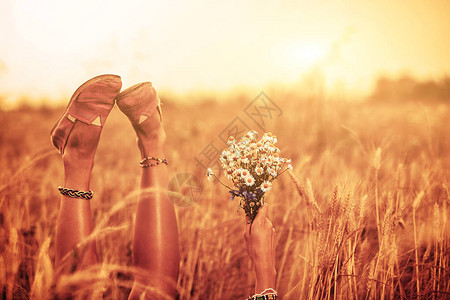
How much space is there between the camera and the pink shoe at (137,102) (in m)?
1.46

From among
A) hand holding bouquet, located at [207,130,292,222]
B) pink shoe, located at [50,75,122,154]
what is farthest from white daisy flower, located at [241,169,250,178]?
pink shoe, located at [50,75,122,154]

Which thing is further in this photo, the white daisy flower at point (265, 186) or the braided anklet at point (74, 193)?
the braided anklet at point (74, 193)

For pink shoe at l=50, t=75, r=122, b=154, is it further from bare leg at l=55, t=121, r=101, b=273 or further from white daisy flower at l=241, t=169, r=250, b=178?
white daisy flower at l=241, t=169, r=250, b=178

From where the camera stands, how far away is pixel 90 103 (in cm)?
143

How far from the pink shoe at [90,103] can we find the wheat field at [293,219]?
0.57 ft

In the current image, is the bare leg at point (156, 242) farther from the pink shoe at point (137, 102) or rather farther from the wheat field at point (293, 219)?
the pink shoe at point (137, 102)

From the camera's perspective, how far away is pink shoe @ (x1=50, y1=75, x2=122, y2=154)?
1420 mm

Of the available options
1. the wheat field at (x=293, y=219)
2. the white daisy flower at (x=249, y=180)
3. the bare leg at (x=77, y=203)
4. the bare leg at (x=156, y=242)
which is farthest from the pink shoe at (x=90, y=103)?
the white daisy flower at (x=249, y=180)

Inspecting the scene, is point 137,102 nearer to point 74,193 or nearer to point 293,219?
point 74,193

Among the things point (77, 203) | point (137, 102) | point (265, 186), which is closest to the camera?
point (265, 186)

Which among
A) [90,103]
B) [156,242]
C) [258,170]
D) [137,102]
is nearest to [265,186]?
[258,170]

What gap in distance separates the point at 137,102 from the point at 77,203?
18.3 inches

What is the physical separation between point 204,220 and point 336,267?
0.76 metres

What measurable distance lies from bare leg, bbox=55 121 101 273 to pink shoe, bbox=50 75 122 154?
0.03 meters
